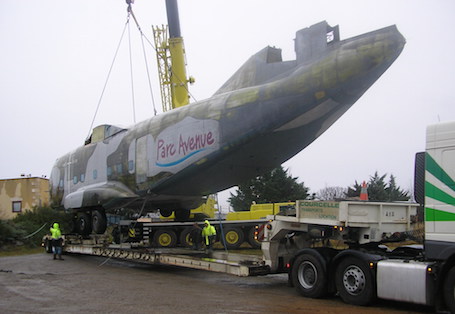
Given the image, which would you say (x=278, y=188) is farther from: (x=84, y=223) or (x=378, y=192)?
(x=84, y=223)

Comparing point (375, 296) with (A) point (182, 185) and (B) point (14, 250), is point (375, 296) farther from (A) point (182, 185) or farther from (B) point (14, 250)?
(B) point (14, 250)

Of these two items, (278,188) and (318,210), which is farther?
(278,188)

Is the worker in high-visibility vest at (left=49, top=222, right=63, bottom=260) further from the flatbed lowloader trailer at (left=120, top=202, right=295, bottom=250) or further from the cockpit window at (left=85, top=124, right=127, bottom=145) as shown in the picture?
the cockpit window at (left=85, top=124, right=127, bottom=145)

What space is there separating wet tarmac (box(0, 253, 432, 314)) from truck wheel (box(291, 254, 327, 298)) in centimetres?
17

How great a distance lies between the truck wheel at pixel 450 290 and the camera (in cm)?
681

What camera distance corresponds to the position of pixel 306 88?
11.0 metres

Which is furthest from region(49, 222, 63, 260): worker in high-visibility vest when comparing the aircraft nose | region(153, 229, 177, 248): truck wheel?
the aircraft nose

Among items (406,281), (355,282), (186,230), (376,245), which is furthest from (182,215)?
(406,281)

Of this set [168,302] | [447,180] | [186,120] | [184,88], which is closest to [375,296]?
[447,180]

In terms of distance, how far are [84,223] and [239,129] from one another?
951 centimetres

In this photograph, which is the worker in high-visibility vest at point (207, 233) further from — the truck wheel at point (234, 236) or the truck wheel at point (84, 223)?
the truck wheel at point (84, 223)

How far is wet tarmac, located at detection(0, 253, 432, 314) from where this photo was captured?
809cm

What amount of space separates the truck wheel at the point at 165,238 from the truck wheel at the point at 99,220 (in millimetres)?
2076

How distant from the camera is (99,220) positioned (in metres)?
17.6
